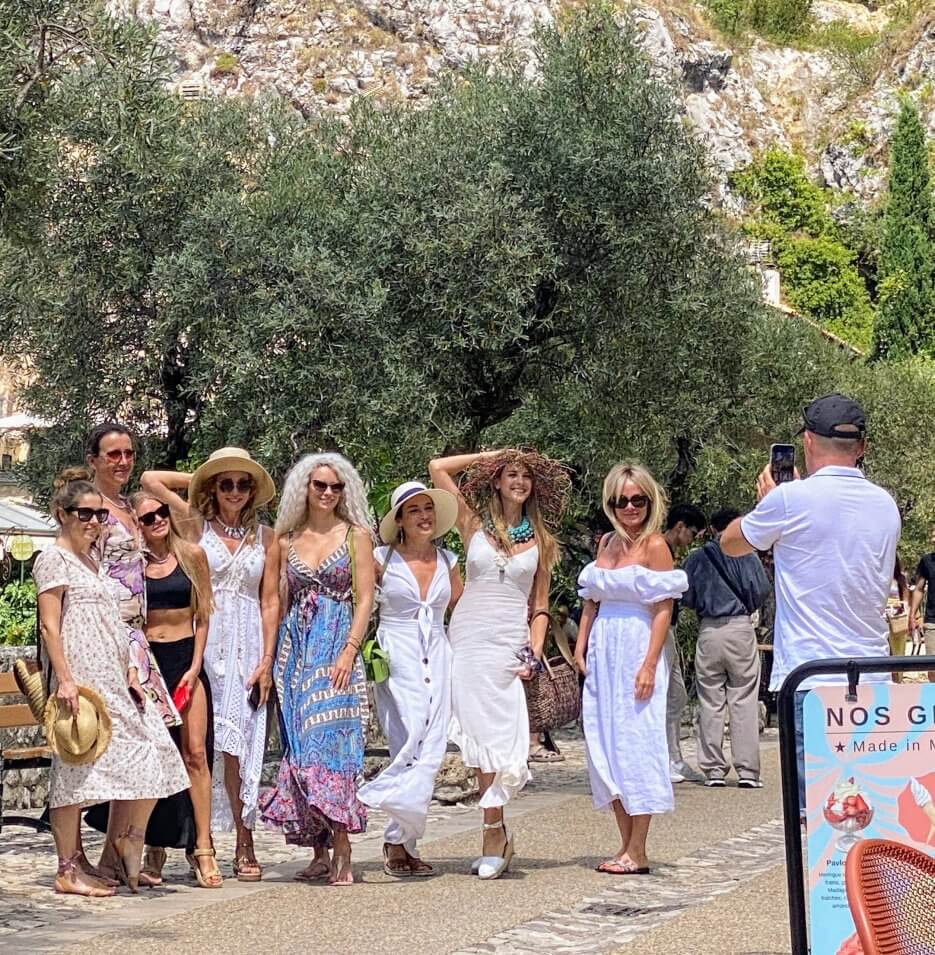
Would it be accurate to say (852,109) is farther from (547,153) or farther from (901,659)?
(901,659)

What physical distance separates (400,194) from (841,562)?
36.8ft

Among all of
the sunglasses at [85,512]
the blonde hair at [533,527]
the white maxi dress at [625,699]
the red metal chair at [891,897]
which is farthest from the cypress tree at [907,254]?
the red metal chair at [891,897]

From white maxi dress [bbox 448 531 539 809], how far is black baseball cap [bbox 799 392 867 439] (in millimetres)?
2891

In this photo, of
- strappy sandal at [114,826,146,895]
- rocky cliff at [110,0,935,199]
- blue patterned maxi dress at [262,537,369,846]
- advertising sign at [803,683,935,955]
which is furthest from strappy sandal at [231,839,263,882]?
rocky cliff at [110,0,935,199]

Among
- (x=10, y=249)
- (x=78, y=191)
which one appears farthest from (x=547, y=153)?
(x=10, y=249)

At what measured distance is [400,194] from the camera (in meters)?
16.9

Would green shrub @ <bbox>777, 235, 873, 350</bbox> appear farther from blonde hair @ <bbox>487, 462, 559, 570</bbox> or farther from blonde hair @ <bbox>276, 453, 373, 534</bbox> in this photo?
blonde hair @ <bbox>276, 453, 373, 534</bbox>

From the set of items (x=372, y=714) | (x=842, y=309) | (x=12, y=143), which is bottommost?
(x=372, y=714)

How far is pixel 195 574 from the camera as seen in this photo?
340 inches

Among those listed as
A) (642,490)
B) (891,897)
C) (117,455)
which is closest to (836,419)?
(891,897)

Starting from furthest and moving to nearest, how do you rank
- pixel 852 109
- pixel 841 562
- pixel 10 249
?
pixel 852 109 → pixel 10 249 → pixel 841 562

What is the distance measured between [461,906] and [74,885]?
1739mm

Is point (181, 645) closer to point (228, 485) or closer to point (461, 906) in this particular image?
point (228, 485)

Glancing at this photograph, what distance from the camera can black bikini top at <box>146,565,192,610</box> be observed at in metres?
8.62
